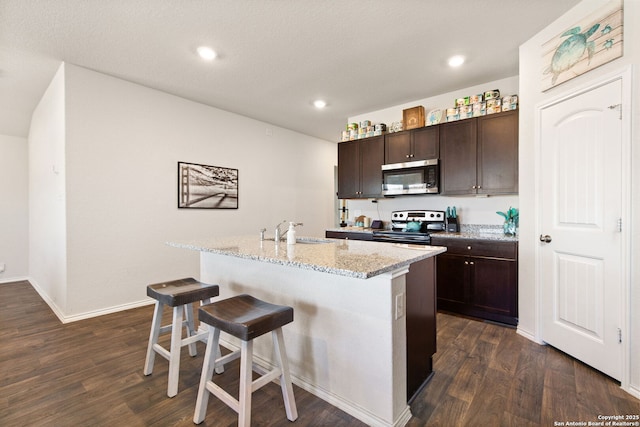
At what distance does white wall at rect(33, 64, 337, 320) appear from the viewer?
9.91 ft

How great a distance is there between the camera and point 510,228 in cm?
304

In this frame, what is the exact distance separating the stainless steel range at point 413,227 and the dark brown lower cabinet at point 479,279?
0.22 metres

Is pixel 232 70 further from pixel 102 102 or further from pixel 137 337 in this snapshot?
pixel 137 337

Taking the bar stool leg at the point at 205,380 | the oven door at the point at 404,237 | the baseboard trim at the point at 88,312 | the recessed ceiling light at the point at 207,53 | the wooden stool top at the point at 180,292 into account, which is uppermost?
the recessed ceiling light at the point at 207,53

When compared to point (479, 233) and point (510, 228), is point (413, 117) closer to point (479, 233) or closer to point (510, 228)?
point (479, 233)

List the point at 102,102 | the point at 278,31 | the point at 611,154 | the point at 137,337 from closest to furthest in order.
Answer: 1. the point at 611,154
2. the point at 278,31
3. the point at 137,337
4. the point at 102,102

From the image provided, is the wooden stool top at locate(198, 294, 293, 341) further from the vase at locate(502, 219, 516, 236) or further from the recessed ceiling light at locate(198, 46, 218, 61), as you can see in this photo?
the vase at locate(502, 219, 516, 236)

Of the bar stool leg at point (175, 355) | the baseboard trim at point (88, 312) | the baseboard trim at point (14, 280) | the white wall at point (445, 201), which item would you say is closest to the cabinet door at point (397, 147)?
the white wall at point (445, 201)

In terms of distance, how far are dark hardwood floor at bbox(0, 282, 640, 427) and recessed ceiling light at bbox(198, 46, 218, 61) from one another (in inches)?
104

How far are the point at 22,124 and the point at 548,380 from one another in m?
7.14

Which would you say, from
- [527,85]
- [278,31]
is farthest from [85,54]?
[527,85]

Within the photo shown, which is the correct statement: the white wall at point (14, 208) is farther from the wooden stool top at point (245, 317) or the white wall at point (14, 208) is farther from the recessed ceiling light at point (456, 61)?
the recessed ceiling light at point (456, 61)

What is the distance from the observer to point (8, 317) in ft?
10.2

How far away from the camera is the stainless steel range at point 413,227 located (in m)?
3.41
